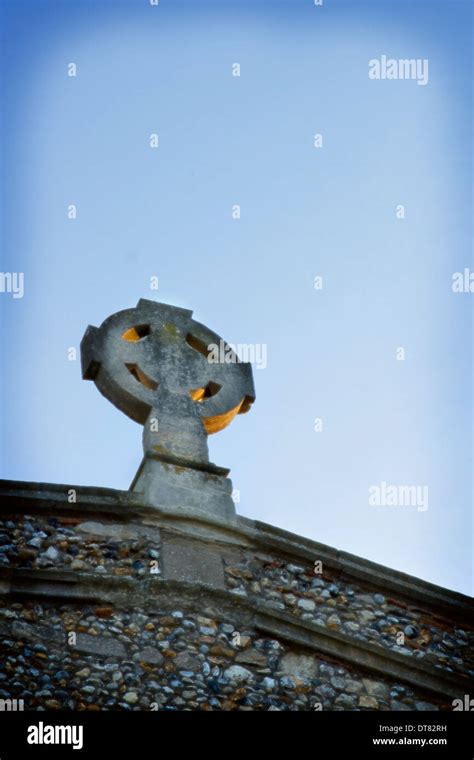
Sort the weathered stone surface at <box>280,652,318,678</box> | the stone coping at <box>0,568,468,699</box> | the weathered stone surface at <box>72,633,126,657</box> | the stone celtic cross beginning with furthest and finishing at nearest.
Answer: the stone celtic cross < the weathered stone surface at <box>280,652,318,678</box> < the stone coping at <box>0,568,468,699</box> < the weathered stone surface at <box>72,633,126,657</box>

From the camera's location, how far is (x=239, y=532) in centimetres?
1196

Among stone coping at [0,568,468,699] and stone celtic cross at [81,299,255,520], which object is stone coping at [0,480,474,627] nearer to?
stone celtic cross at [81,299,255,520]

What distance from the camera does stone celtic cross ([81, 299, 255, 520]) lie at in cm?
1228

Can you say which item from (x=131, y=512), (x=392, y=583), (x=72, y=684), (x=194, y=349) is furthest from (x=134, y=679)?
(x=194, y=349)

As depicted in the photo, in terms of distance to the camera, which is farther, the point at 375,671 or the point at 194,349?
the point at 194,349

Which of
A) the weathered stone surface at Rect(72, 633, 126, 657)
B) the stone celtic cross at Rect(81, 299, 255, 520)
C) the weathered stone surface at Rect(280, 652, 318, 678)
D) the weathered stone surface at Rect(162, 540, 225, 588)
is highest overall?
the stone celtic cross at Rect(81, 299, 255, 520)

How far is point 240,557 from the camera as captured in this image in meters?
11.9

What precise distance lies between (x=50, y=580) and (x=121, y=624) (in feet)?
1.72

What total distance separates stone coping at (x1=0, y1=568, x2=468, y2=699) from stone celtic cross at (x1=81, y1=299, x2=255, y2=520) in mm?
852

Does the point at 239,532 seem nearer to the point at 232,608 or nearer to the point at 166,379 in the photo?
the point at 232,608

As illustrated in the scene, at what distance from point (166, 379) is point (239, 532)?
4.47ft

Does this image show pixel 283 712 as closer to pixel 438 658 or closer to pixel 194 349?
pixel 438 658

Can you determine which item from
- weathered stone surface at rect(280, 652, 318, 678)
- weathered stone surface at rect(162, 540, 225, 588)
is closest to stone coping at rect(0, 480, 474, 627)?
weathered stone surface at rect(162, 540, 225, 588)

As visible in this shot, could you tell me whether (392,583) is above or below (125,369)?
below
